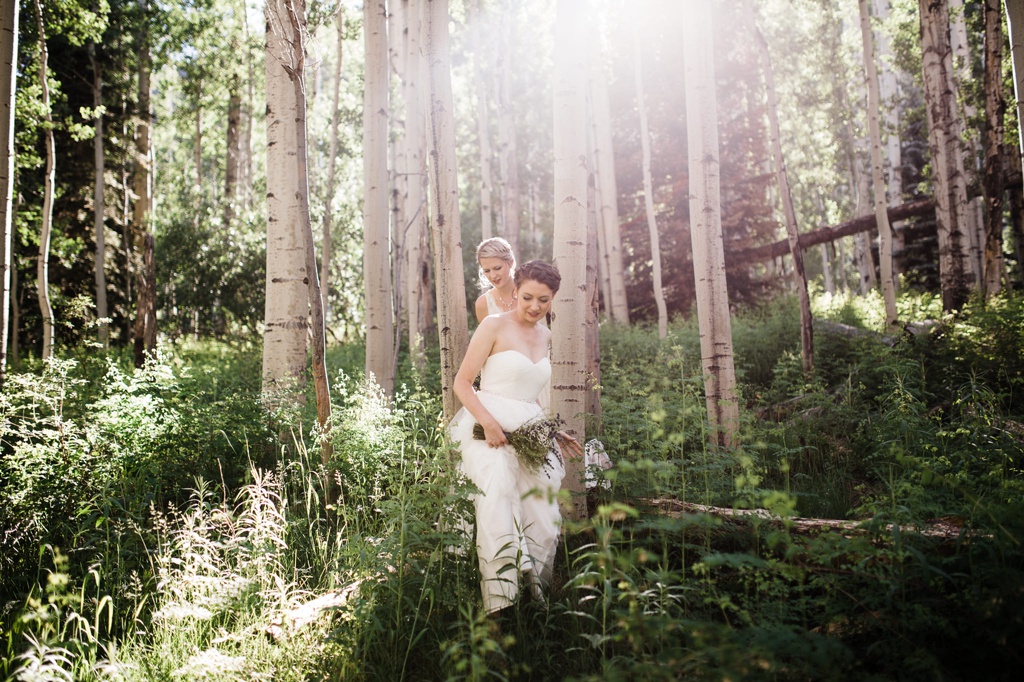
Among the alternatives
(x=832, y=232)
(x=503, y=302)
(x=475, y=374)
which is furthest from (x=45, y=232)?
(x=832, y=232)

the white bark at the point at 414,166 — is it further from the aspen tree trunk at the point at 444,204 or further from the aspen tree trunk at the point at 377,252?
the aspen tree trunk at the point at 444,204

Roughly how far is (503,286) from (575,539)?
2237 millimetres

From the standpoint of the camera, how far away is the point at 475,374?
3.84 metres

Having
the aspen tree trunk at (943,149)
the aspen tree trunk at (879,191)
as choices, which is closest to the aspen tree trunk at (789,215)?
the aspen tree trunk at (879,191)

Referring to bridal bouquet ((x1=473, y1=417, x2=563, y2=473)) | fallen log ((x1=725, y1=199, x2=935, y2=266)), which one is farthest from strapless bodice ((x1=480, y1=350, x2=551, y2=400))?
fallen log ((x1=725, y1=199, x2=935, y2=266))

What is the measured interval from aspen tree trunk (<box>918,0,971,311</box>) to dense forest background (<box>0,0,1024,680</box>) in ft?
0.16

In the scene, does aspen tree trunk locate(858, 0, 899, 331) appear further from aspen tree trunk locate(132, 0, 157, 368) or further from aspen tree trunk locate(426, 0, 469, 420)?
aspen tree trunk locate(132, 0, 157, 368)

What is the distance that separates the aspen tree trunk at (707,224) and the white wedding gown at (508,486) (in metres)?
2.71

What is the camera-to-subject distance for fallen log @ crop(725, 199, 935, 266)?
1315cm

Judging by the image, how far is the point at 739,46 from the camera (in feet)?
61.9

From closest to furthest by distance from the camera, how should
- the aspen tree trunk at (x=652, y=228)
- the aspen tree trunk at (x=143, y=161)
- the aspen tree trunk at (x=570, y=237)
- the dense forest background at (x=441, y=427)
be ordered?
the dense forest background at (x=441, y=427)
the aspen tree trunk at (x=570, y=237)
the aspen tree trunk at (x=652, y=228)
the aspen tree trunk at (x=143, y=161)

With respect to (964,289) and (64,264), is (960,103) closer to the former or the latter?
(964,289)

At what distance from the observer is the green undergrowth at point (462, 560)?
2.44 m

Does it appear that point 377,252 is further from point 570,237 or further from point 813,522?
point 813,522
